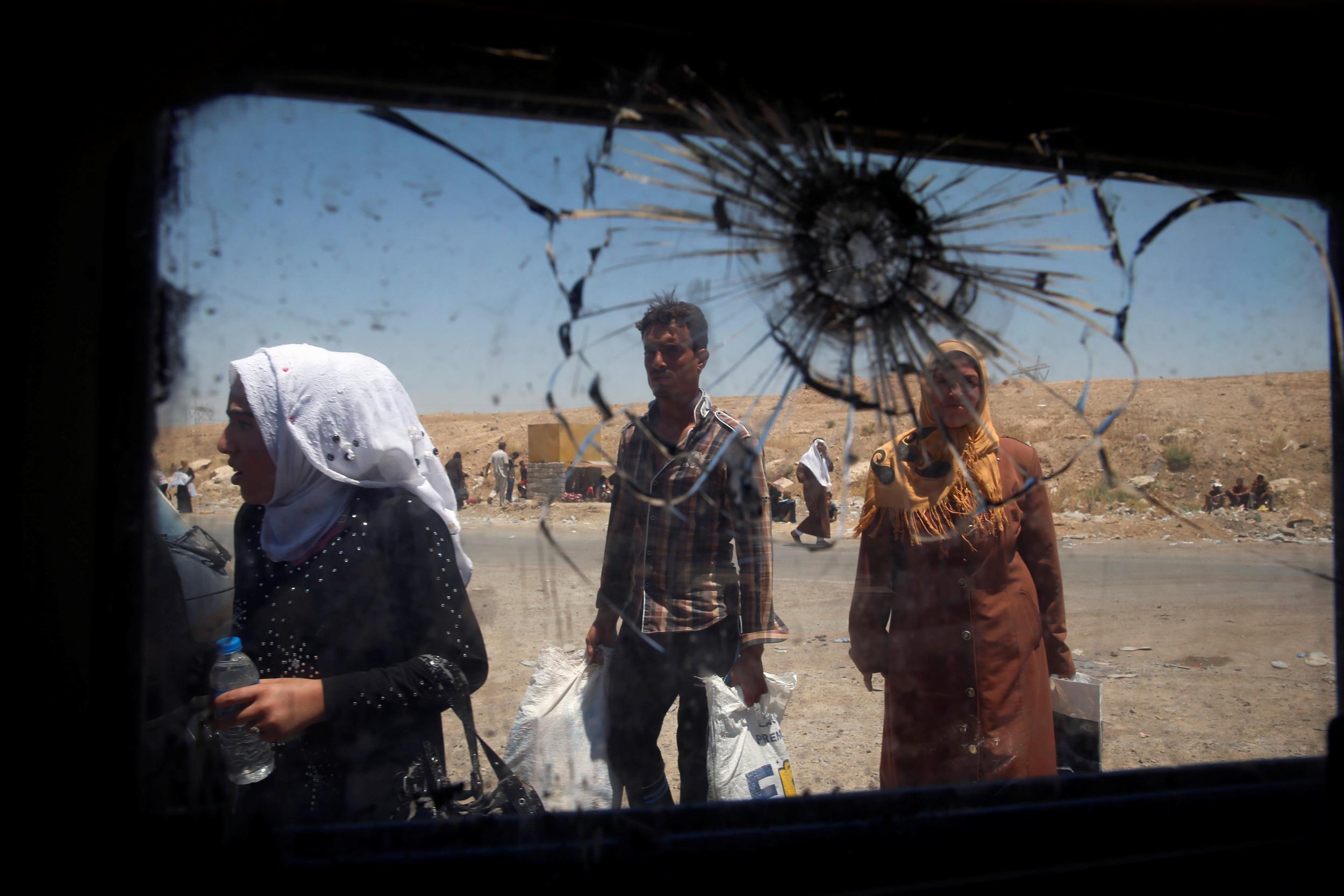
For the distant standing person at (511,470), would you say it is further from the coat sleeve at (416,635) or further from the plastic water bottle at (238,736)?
the plastic water bottle at (238,736)

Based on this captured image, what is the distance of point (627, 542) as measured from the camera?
1.57 metres

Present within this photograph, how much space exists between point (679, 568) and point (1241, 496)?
4.32ft

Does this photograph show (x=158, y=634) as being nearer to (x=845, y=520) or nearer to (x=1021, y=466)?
(x=845, y=520)

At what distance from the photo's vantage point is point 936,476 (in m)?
1.71

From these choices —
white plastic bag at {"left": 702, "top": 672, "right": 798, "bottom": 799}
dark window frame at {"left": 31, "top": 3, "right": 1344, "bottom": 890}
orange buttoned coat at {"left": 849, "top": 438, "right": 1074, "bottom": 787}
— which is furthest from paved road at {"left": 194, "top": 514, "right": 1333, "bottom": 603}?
white plastic bag at {"left": 702, "top": 672, "right": 798, "bottom": 799}

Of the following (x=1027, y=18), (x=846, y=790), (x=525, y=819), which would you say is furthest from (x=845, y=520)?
(x=1027, y=18)

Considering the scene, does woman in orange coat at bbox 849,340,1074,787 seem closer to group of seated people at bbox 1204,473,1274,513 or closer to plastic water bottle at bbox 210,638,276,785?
group of seated people at bbox 1204,473,1274,513

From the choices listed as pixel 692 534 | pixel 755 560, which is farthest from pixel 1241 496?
pixel 692 534

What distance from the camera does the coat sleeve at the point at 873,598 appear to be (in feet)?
5.98

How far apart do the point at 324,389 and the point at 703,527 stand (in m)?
0.83

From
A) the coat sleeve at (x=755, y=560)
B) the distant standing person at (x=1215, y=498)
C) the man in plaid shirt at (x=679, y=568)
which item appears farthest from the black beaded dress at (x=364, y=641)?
the distant standing person at (x=1215, y=498)

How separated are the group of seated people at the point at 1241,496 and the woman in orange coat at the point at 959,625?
13.3 inches

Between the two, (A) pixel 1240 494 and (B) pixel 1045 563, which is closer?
(A) pixel 1240 494

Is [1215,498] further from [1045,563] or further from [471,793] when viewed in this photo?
[471,793]
